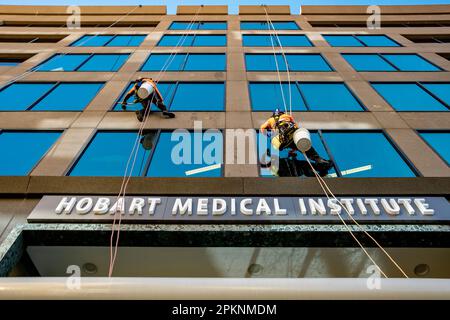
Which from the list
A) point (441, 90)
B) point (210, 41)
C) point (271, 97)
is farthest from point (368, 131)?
point (210, 41)

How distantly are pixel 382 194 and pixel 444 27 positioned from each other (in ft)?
57.5

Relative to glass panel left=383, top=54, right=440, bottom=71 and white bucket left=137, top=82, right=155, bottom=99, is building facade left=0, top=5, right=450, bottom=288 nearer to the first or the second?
glass panel left=383, top=54, right=440, bottom=71

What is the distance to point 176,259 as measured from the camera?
6555 millimetres

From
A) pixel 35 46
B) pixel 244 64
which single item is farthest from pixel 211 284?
pixel 35 46

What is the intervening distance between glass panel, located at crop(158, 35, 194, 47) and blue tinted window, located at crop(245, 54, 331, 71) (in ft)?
11.3

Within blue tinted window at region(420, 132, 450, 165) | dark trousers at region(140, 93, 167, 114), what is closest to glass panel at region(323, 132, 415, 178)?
blue tinted window at region(420, 132, 450, 165)

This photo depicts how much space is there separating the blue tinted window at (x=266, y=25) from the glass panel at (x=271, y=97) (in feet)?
24.5

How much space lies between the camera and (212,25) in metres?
18.2

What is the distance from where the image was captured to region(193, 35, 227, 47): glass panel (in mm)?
15245

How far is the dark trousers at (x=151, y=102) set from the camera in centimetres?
922

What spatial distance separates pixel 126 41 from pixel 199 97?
7697 mm

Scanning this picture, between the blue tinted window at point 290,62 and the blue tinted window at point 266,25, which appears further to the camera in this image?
the blue tinted window at point 266,25

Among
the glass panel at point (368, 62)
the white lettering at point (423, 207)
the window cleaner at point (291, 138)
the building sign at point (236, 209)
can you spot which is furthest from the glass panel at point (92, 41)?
the white lettering at point (423, 207)

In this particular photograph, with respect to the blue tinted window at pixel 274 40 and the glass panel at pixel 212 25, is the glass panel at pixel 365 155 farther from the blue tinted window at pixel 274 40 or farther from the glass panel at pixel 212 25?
the glass panel at pixel 212 25
